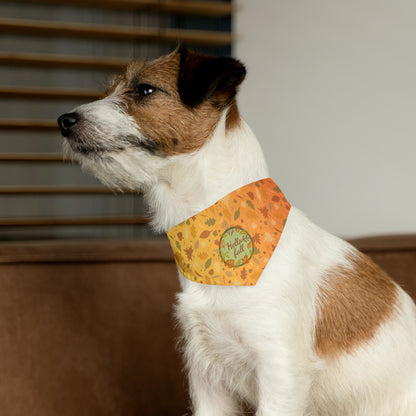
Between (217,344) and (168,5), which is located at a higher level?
(168,5)

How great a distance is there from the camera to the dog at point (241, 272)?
0.99m

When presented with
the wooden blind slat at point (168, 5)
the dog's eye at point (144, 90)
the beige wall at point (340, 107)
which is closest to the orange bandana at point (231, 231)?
the dog's eye at point (144, 90)

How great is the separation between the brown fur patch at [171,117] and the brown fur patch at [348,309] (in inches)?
15.1

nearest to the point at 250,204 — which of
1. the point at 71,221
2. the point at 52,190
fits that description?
the point at 71,221

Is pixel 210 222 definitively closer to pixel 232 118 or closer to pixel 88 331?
pixel 232 118

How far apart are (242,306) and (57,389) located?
65 cm

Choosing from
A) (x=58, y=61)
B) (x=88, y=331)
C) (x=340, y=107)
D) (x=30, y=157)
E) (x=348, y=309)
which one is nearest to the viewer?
(x=348, y=309)

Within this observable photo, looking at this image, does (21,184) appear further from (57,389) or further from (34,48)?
(57,389)

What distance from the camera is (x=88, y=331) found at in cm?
142

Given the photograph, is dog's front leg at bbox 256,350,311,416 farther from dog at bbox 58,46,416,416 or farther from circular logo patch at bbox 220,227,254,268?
circular logo patch at bbox 220,227,254,268

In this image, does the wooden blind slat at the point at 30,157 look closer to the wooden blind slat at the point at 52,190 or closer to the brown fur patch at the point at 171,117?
the wooden blind slat at the point at 52,190

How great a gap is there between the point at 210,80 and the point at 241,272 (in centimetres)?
37

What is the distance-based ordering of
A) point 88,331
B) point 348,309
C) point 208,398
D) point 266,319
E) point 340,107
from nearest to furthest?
point 266,319, point 348,309, point 208,398, point 88,331, point 340,107

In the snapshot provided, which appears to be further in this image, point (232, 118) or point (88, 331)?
point (88, 331)
